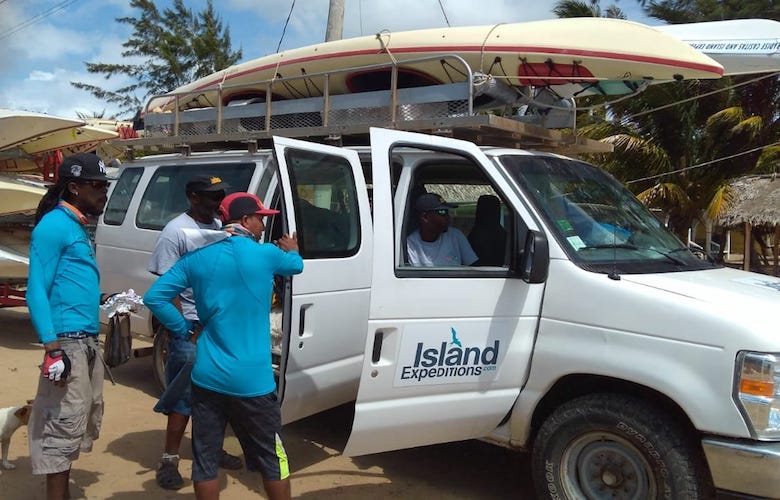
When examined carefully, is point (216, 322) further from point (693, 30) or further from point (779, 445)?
point (693, 30)

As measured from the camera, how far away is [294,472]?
14.6 feet

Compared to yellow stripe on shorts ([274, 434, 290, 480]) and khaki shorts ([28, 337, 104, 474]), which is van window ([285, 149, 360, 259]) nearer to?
yellow stripe on shorts ([274, 434, 290, 480])

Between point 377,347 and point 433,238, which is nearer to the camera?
point 377,347

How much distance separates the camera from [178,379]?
13.3ft

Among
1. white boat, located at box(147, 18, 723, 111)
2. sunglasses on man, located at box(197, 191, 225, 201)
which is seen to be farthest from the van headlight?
sunglasses on man, located at box(197, 191, 225, 201)

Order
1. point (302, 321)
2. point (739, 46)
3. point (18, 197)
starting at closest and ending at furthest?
1. point (302, 321)
2. point (739, 46)
3. point (18, 197)

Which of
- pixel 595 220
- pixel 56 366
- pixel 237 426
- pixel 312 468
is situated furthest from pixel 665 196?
pixel 56 366

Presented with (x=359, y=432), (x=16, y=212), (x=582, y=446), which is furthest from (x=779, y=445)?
(x=16, y=212)

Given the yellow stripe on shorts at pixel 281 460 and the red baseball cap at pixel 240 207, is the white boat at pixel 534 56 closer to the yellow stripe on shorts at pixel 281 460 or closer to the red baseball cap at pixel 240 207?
the red baseball cap at pixel 240 207

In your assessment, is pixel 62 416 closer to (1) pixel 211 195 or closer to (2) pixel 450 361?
(1) pixel 211 195

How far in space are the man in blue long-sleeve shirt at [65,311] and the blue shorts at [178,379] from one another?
1.83 ft

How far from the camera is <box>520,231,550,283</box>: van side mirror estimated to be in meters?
3.47

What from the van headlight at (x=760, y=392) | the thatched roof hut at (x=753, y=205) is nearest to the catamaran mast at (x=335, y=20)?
the van headlight at (x=760, y=392)

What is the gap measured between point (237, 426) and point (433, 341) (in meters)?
1.08
